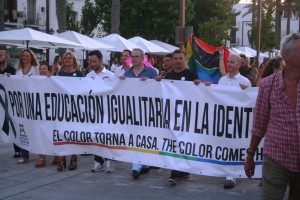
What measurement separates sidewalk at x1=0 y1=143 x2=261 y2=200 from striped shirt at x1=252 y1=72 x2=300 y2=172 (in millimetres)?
2542

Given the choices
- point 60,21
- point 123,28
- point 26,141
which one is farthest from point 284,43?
point 123,28

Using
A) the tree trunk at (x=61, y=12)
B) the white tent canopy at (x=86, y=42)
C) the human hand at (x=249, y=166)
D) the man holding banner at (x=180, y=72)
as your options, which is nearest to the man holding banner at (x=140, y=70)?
the man holding banner at (x=180, y=72)

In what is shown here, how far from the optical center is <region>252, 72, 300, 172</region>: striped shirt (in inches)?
149

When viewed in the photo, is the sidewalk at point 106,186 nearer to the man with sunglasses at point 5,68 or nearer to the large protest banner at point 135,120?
the large protest banner at point 135,120

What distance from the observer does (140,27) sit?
32.2 m

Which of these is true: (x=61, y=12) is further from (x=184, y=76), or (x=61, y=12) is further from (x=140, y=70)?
(x=184, y=76)

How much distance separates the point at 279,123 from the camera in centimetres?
388

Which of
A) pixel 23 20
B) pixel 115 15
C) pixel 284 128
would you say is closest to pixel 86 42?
pixel 115 15

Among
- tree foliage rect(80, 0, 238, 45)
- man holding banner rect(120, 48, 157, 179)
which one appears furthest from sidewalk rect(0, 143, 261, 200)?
tree foliage rect(80, 0, 238, 45)

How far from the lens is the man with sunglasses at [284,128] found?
3801 millimetres

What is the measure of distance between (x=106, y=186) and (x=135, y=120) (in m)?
0.99

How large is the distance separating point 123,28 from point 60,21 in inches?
400

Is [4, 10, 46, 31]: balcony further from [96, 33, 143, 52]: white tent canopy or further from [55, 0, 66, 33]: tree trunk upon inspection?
[96, 33, 143, 52]: white tent canopy

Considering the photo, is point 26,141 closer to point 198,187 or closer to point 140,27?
point 198,187
